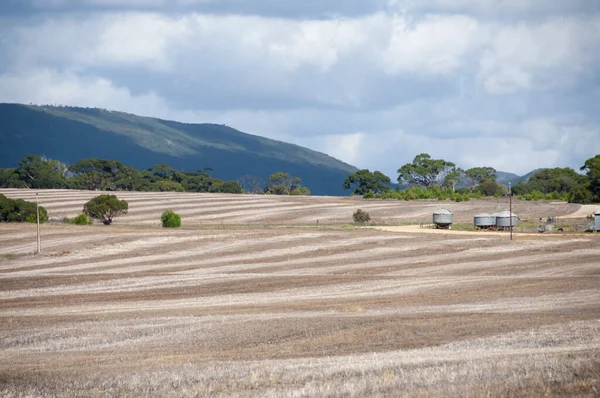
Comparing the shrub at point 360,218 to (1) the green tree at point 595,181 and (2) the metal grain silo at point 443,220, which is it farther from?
(1) the green tree at point 595,181

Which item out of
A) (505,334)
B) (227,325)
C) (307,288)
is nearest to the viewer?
(505,334)

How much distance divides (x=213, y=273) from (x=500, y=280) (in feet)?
64.3

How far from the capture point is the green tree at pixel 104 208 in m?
101

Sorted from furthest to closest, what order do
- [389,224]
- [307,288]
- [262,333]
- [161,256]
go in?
[389,224]
[161,256]
[307,288]
[262,333]

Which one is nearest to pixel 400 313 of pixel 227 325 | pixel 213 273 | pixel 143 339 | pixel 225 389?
pixel 227 325

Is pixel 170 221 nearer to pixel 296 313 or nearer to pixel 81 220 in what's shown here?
pixel 81 220

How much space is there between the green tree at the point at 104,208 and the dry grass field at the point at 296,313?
572 inches

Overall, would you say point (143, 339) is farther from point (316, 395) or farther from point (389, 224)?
point (389, 224)

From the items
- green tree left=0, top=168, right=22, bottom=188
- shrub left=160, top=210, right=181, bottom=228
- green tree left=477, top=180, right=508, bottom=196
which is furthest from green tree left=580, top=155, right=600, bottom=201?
green tree left=0, top=168, right=22, bottom=188

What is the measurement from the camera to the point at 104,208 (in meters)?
101

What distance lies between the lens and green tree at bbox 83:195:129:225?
332 feet

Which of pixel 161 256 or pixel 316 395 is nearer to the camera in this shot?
pixel 316 395

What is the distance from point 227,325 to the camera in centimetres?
3188

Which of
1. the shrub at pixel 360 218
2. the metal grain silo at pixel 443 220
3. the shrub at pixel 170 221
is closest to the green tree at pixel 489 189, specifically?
the shrub at pixel 360 218
